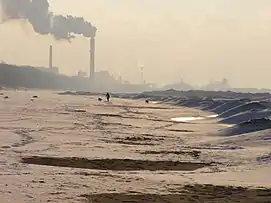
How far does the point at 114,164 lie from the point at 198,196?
19.6 feet

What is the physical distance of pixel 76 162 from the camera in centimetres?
1930

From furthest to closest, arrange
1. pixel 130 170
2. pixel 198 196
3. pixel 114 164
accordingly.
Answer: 1. pixel 114 164
2. pixel 130 170
3. pixel 198 196

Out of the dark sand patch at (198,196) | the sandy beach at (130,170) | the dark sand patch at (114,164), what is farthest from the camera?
the dark sand patch at (114,164)

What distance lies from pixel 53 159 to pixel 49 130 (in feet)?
44.5

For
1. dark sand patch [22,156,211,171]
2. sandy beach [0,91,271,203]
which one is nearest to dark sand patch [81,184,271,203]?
sandy beach [0,91,271,203]

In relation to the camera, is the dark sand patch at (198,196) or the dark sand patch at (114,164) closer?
the dark sand patch at (198,196)

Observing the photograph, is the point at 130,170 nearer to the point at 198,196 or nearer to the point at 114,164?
the point at 114,164

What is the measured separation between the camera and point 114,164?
19.3m

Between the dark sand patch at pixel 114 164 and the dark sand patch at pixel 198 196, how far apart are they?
4.14m

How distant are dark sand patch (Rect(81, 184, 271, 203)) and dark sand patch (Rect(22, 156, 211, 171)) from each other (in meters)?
4.14

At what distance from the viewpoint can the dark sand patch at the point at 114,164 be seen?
60.8 ft

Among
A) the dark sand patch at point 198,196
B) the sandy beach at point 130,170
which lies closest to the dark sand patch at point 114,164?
the sandy beach at point 130,170

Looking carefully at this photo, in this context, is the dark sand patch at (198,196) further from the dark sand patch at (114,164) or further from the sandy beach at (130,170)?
the dark sand patch at (114,164)

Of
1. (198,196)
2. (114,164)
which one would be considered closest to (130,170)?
(114,164)
